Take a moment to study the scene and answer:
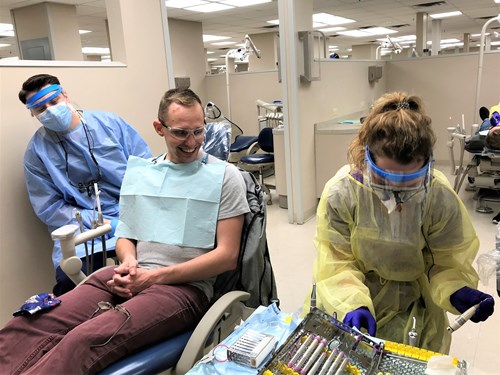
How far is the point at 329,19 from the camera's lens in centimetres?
810

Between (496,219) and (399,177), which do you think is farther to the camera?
(496,219)

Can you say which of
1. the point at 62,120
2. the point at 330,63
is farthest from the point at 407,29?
the point at 62,120

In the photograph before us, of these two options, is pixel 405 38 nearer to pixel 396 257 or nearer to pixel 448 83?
pixel 448 83

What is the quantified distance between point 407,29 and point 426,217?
10.9 m

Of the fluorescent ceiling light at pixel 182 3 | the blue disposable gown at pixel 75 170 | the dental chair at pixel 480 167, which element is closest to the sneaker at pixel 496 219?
the dental chair at pixel 480 167

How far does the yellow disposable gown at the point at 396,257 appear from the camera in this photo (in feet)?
3.99

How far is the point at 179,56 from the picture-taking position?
6.71 m

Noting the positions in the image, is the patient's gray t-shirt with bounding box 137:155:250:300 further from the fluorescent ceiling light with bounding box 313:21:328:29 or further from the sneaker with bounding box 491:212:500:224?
the fluorescent ceiling light with bounding box 313:21:328:29

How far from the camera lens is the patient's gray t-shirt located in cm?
146

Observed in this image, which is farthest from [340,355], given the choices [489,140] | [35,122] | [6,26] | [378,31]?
[378,31]

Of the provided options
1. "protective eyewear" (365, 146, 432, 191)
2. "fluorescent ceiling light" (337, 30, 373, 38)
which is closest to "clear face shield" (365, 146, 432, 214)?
"protective eyewear" (365, 146, 432, 191)

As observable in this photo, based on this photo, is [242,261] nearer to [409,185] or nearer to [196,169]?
[196,169]

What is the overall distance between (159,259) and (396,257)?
0.83m

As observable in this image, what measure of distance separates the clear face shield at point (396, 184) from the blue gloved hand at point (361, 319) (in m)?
0.30
